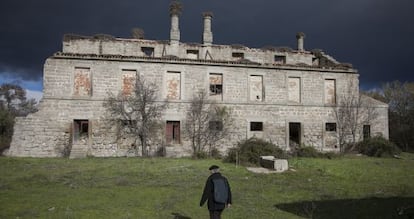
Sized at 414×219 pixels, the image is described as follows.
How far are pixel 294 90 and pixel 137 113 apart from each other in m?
11.4

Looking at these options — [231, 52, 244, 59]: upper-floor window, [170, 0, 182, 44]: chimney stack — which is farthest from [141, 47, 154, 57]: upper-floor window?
[231, 52, 244, 59]: upper-floor window

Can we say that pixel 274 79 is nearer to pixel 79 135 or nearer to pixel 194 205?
pixel 79 135

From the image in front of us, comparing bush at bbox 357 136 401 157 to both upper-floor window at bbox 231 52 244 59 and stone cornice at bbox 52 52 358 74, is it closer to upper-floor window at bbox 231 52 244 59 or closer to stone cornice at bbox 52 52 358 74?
stone cornice at bbox 52 52 358 74

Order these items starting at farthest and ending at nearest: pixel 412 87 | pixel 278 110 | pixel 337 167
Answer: pixel 412 87 → pixel 278 110 → pixel 337 167

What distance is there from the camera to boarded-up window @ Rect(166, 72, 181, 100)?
2428 cm

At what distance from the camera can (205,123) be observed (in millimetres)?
24375

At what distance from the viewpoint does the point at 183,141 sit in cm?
2405

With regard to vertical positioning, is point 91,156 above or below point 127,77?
below

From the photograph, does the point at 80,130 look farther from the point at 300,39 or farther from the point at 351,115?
the point at 300,39

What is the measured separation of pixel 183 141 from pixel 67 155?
7285mm

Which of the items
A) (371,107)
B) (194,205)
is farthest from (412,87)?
(194,205)

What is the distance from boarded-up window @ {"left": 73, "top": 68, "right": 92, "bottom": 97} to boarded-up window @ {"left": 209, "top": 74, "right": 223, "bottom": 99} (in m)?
8.01

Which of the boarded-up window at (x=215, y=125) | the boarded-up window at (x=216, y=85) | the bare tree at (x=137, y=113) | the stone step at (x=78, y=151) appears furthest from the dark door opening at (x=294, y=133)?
the stone step at (x=78, y=151)

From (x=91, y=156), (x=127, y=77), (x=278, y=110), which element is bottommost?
(x=91, y=156)
